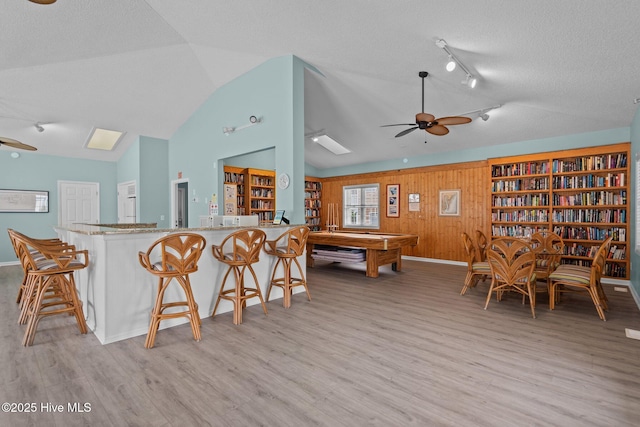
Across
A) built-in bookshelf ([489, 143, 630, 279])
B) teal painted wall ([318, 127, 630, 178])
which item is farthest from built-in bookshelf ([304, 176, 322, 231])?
built-in bookshelf ([489, 143, 630, 279])

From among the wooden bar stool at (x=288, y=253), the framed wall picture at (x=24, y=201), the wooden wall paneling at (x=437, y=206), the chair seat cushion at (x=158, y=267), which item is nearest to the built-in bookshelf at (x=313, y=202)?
the wooden wall paneling at (x=437, y=206)

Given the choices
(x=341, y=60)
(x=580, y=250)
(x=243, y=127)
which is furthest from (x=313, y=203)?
(x=580, y=250)

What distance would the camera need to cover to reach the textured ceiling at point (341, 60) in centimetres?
337

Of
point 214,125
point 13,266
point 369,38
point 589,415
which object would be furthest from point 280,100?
point 13,266

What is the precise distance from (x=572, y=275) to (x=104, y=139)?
989 centimetres

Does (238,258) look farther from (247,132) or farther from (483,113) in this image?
(483,113)

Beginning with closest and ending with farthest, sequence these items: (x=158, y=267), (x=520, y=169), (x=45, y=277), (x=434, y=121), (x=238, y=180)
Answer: (x=158, y=267) → (x=45, y=277) → (x=434, y=121) → (x=520, y=169) → (x=238, y=180)

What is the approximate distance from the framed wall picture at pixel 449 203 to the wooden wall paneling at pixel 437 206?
87 millimetres

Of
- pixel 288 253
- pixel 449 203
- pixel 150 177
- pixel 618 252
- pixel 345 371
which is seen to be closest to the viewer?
pixel 345 371

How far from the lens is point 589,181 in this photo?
5762mm

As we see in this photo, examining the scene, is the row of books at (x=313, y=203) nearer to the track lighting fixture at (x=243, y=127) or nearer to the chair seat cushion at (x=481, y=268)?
the track lighting fixture at (x=243, y=127)

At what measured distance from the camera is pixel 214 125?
261 inches

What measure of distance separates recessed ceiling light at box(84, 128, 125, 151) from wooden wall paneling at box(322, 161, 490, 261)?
667 centimetres

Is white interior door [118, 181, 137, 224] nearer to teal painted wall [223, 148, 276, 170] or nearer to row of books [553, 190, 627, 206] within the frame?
teal painted wall [223, 148, 276, 170]
